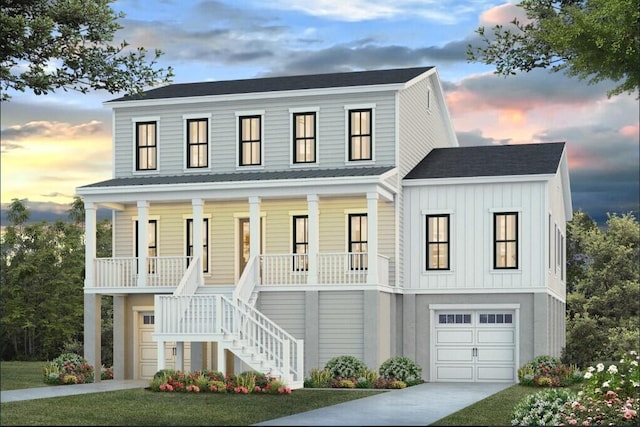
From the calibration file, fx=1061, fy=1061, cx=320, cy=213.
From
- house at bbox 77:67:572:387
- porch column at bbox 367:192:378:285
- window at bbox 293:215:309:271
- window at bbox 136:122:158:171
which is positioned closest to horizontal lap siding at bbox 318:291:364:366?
house at bbox 77:67:572:387

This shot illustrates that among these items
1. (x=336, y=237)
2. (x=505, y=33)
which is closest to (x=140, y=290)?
Result: (x=336, y=237)

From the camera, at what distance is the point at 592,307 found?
5328 centimetres

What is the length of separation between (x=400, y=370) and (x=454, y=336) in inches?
159

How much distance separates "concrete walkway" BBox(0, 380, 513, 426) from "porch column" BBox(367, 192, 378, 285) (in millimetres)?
3493

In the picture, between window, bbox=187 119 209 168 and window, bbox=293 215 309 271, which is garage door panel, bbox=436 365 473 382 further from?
window, bbox=187 119 209 168

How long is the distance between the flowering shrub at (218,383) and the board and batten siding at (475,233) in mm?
9157

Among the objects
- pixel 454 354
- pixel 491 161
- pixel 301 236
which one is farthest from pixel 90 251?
pixel 491 161

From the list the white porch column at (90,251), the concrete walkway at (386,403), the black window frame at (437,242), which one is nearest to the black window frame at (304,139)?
the black window frame at (437,242)

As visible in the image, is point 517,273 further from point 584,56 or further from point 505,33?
point 584,56

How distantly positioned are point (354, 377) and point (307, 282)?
144 inches

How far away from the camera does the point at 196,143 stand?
119 feet

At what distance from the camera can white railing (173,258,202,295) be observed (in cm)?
3209

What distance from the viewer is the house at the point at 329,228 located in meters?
32.2

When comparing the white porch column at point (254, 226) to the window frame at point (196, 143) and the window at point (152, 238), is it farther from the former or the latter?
the window at point (152, 238)
